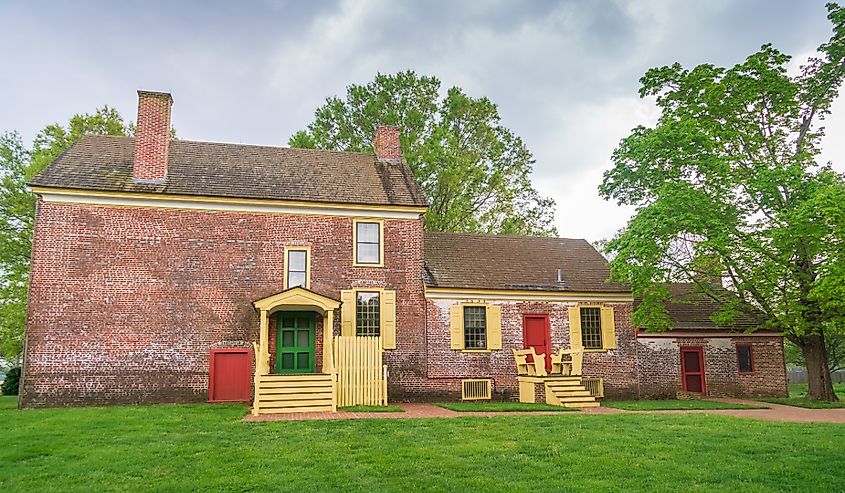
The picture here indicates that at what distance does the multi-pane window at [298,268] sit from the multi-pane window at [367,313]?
1.61m

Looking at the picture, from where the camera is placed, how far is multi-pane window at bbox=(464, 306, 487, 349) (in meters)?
19.0

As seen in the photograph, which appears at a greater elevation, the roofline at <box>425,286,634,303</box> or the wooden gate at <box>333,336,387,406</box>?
the roofline at <box>425,286,634,303</box>

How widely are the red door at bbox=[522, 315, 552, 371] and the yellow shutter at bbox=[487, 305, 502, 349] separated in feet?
2.72

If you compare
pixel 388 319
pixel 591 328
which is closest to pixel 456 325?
pixel 388 319

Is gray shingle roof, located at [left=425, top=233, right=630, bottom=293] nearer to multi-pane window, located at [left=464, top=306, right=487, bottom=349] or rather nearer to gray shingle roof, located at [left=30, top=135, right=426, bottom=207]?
multi-pane window, located at [left=464, top=306, right=487, bottom=349]

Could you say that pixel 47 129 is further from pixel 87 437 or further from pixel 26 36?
pixel 87 437

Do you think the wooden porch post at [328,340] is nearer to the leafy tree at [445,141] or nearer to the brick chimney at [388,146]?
the brick chimney at [388,146]

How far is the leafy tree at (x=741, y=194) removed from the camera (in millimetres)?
16906

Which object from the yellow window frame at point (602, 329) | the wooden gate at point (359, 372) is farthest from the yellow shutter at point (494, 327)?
the wooden gate at point (359, 372)

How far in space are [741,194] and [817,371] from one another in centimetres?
584

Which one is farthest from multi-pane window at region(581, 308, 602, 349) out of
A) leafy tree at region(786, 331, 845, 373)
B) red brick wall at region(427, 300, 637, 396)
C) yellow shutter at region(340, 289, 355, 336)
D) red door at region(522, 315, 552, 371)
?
leafy tree at region(786, 331, 845, 373)

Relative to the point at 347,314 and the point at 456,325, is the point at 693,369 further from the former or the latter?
the point at 347,314

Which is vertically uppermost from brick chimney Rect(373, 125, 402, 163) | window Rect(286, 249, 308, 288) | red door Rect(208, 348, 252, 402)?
brick chimney Rect(373, 125, 402, 163)

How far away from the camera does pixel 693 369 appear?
66.7 feet
